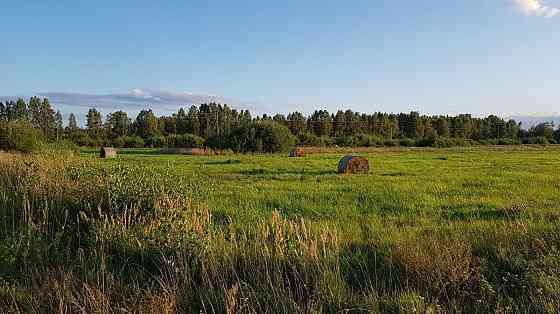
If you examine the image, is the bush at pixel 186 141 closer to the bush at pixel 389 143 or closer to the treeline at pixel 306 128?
the treeline at pixel 306 128

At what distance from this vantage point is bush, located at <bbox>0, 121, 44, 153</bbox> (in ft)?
133

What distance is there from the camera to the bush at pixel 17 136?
40562mm

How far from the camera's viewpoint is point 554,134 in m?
107

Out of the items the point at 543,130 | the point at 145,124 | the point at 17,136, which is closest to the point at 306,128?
the point at 145,124

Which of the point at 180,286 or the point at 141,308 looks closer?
the point at 141,308

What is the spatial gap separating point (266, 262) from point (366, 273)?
112 cm

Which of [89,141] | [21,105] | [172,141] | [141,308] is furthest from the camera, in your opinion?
[21,105]

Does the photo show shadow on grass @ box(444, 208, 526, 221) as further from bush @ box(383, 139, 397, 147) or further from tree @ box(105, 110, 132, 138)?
tree @ box(105, 110, 132, 138)

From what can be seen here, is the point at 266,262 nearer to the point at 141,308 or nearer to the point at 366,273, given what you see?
the point at 366,273

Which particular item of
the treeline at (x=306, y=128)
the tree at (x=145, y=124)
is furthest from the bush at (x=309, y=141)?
the tree at (x=145, y=124)

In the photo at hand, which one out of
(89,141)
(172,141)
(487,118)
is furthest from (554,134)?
(89,141)

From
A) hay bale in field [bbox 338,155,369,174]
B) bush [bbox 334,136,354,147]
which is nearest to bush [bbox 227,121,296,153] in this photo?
bush [bbox 334,136,354,147]

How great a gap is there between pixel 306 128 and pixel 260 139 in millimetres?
65913

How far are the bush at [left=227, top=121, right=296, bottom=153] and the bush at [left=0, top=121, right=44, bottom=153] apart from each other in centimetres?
2222
